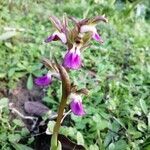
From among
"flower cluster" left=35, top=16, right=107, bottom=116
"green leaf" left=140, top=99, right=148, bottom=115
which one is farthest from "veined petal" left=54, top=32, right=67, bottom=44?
"green leaf" left=140, top=99, right=148, bottom=115

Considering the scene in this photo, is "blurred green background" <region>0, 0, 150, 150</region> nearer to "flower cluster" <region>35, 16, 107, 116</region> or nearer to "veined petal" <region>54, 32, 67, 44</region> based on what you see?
"flower cluster" <region>35, 16, 107, 116</region>

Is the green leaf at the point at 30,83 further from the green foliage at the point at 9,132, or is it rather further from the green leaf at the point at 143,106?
the green leaf at the point at 143,106

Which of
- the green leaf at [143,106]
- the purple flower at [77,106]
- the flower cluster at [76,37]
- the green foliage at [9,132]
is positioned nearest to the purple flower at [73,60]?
the flower cluster at [76,37]

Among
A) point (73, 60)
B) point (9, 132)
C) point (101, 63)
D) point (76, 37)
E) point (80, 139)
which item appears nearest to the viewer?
point (73, 60)

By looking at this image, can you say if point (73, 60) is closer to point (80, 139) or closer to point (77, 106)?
point (77, 106)

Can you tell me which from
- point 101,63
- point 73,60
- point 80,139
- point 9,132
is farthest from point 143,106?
point 73,60

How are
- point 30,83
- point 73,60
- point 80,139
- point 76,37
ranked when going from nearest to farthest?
1. point 73,60
2. point 76,37
3. point 80,139
4. point 30,83

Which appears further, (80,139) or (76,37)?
(80,139)
